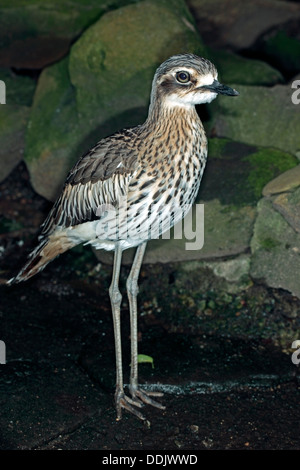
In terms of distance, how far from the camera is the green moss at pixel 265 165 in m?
6.38

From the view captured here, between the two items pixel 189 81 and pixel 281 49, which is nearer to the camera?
pixel 189 81

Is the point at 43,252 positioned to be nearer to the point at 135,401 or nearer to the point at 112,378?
the point at 112,378

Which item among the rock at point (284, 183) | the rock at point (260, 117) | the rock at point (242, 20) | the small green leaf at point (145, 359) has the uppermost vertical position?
the rock at point (242, 20)

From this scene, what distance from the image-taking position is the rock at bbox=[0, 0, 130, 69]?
25.7ft

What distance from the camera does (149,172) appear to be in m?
4.81

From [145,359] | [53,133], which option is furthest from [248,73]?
[145,359]

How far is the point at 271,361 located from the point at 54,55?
4.18 metres

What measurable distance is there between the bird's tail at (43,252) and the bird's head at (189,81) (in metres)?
1.35

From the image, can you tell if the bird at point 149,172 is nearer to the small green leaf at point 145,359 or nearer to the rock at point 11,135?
the small green leaf at point 145,359

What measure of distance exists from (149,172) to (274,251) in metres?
1.67

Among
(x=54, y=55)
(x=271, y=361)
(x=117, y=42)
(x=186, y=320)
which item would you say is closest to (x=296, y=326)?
(x=271, y=361)

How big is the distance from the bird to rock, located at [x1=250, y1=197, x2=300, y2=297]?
4.32ft

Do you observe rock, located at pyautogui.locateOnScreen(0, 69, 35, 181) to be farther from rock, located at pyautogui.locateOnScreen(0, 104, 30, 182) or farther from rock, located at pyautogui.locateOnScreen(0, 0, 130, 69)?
rock, located at pyautogui.locateOnScreen(0, 0, 130, 69)

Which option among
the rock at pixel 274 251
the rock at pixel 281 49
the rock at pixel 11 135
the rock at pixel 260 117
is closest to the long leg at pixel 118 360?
the rock at pixel 274 251
